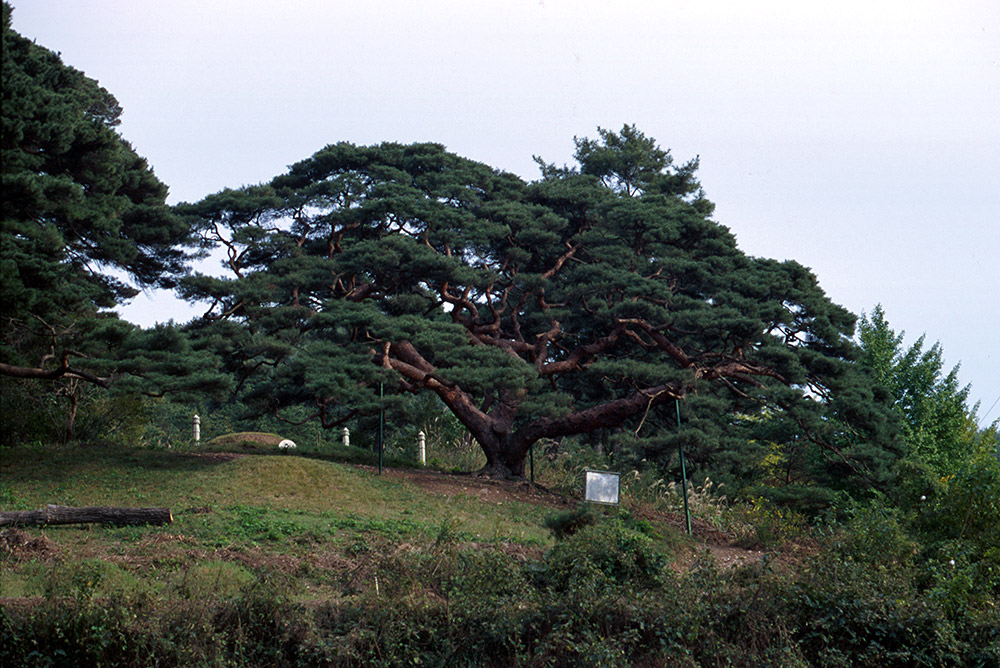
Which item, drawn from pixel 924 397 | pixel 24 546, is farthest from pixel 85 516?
pixel 924 397

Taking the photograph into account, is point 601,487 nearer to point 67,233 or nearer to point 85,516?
point 85,516

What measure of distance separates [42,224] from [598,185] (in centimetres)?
1184

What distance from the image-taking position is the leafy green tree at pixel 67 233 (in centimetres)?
1324

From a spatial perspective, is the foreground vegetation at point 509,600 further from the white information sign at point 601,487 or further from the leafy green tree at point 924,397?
the leafy green tree at point 924,397

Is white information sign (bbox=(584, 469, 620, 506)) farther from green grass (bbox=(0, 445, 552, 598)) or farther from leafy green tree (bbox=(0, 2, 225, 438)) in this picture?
leafy green tree (bbox=(0, 2, 225, 438))

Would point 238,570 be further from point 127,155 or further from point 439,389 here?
point 127,155

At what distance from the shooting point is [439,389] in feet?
59.2

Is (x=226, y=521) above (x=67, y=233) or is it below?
below

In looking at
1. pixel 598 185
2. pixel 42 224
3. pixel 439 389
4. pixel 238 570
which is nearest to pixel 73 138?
pixel 42 224

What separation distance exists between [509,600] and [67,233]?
39.0 ft

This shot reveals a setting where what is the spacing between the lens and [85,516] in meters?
10.6

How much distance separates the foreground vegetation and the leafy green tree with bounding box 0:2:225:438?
4341mm

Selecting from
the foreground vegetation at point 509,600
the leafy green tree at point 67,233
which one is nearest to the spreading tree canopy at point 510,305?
the leafy green tree at point 67,233

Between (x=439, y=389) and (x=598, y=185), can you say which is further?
(x=598, y=185)
